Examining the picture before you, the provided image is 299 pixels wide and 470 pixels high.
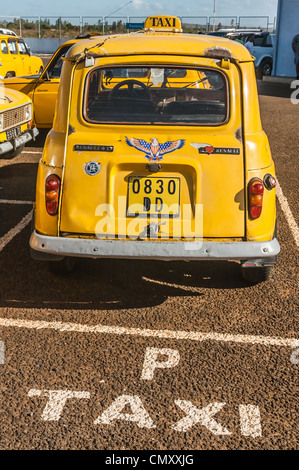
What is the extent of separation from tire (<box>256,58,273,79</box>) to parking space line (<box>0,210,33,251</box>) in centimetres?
1924

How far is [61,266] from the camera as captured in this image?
463cm

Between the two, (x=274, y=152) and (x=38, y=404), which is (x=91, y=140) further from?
(x=274, y=152)

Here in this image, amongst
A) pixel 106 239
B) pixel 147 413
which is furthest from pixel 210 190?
pixel 147 413

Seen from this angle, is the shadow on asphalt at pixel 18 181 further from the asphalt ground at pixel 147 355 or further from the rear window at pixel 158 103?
the rear window at pixel 158 103

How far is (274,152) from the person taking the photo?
9.97m

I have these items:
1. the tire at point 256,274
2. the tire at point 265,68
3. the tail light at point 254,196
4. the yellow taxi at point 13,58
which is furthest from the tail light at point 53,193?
the tire at point 265,68

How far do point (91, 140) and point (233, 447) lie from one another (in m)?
2.34

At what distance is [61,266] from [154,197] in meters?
1.14

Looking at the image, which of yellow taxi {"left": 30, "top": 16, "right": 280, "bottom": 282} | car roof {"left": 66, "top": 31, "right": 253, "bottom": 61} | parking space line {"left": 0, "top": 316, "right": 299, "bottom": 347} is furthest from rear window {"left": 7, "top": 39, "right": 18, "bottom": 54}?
parking space line {"left": 0, "top": 316, "right": 299, "bottom": 347}

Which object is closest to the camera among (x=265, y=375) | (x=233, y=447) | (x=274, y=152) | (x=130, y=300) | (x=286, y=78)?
(x=233, y=447)

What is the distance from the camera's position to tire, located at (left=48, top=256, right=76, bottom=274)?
181 inches

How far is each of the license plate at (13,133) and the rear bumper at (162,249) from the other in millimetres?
4109

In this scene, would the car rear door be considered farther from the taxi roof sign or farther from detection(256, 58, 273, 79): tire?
detection(256, 58, 273, 79): tire

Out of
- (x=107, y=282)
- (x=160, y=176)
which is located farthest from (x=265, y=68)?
(x=160, y=176)
